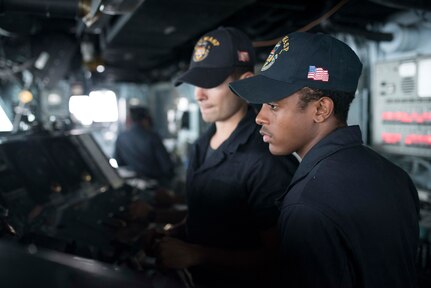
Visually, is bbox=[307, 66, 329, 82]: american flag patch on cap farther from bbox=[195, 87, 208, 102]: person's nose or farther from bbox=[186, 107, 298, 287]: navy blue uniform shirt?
bbox=[195, 87, 208, 102]: person's nose

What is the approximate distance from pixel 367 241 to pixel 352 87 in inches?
18.6

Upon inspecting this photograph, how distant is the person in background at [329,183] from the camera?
998 mm

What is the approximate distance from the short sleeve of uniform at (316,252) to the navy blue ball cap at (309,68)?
0.38 metres

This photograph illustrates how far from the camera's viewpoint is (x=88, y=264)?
1.93 ft

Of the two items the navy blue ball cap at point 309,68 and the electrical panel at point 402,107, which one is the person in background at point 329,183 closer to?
the navy blue ball cap at point 309,68

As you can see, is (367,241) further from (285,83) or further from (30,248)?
(30,248)

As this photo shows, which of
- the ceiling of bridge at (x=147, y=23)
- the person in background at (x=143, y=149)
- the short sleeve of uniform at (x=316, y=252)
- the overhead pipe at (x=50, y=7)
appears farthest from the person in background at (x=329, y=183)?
the person in background at (x=143, y=149)

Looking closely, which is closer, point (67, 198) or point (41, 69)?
point (67, 198)

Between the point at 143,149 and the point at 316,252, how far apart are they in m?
4.20

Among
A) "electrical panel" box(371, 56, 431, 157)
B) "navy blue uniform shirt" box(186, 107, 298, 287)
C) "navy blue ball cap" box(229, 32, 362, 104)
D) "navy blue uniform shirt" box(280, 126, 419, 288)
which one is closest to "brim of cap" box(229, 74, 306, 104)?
"navy blue ball cap" box(229, 32, 362, 104)

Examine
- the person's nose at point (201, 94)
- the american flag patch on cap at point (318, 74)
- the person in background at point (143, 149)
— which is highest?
the american flag patch on cap at point (318, 74)

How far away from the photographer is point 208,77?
67.2 inches

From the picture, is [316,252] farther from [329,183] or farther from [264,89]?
[264,89]

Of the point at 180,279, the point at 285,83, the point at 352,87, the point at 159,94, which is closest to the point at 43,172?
the point at 180,279
